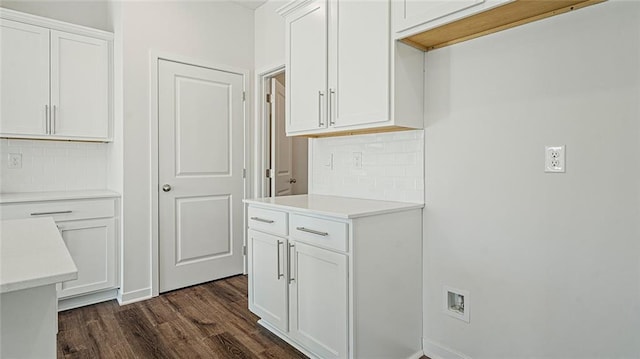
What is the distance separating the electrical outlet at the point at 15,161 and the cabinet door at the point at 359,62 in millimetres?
2631

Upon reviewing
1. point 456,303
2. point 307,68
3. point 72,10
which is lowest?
point 456,303

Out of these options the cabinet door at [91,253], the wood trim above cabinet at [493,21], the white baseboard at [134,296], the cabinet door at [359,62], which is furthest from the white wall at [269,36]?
the white baseboard at [134,296]

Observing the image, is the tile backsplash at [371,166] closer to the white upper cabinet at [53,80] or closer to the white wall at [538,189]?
the white wall at [538,189]

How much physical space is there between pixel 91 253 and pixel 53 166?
0.90 m

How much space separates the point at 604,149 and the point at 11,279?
197 cm

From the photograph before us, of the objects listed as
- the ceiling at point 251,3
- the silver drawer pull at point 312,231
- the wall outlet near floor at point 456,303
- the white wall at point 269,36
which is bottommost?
the wall outlet near floor at point 456,303

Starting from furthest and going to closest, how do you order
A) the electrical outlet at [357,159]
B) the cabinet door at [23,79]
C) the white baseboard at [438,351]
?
the cabinet door at [23,79] < the electrical outlet at [357,159] < the white baseboard at [438,351]

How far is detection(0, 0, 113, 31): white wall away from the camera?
290 cm

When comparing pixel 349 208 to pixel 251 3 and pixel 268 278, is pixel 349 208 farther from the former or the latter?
pixel 251 3

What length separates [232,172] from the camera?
3.46 meters

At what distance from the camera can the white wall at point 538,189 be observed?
4.65 ft

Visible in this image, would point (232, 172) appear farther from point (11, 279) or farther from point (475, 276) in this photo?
point (11, 279)

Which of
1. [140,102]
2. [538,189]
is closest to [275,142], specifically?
[140,102]

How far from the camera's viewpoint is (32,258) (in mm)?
943
